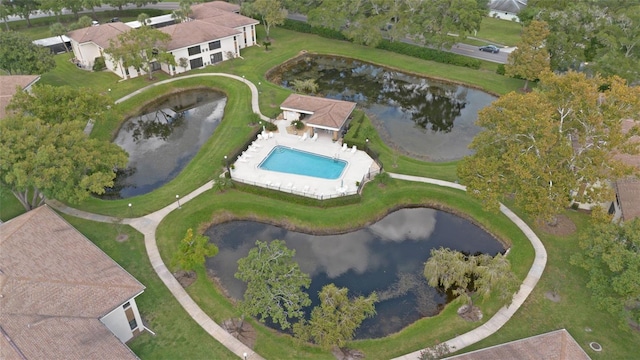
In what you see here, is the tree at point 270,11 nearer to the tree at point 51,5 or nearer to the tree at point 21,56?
the tree at point 21,56

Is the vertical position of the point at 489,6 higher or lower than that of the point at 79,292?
higher

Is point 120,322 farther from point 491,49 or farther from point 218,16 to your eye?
point 491,49

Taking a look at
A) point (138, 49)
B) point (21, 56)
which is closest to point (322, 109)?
point (138, 49)

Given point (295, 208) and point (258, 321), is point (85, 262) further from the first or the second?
point (295, 208)

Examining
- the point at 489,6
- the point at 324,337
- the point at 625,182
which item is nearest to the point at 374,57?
the point at 489,6

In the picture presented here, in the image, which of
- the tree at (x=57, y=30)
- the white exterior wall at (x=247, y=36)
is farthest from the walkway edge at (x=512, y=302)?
the tree at (x=57, y=30)
